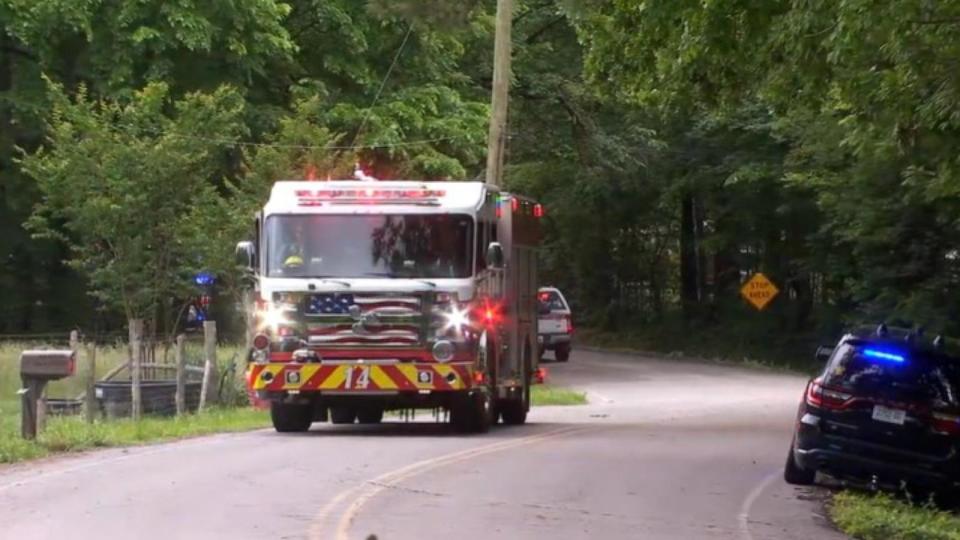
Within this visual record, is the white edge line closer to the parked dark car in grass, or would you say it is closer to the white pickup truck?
the parked dark car in grass

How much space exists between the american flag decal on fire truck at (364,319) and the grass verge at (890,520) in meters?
5.95

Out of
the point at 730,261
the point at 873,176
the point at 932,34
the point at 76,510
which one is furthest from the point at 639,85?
the point at 730,261

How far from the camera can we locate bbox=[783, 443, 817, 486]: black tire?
16734 millimetres

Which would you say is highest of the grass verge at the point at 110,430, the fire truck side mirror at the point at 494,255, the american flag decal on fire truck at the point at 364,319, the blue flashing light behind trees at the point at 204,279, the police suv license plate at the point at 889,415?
the blue flashing light behind trees at the point at 204,279

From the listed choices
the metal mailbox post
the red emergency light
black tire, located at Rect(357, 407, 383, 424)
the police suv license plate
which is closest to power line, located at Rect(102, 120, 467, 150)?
black tire, located at Rect(357, 407, 383, 424)

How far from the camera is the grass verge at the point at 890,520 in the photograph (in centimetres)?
1350

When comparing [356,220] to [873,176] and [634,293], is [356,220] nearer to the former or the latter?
[873,176]

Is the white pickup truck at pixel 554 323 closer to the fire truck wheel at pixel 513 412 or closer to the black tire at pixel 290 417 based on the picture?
the fire truck wheel at pixel 513 412

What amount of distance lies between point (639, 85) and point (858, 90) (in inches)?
179

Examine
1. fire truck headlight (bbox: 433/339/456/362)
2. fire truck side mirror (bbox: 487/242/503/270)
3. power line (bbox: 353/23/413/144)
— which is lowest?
fire truck headlight (bbox: 433/339/456/362)

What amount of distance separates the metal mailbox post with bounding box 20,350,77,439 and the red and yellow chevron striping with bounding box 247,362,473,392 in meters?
2.89

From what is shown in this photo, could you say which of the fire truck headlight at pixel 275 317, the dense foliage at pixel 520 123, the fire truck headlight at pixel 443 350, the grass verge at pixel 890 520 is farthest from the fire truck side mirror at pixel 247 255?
the grass verge at pixel 890 520

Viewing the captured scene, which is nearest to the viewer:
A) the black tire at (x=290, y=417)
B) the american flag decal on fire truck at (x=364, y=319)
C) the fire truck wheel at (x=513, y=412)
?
the american flag decal on fire truck at (x=364, y=319)

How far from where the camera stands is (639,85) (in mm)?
19562
